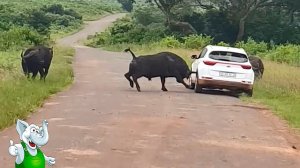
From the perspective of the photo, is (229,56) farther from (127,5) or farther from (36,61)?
(127,5)

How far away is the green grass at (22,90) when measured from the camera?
1259 cm

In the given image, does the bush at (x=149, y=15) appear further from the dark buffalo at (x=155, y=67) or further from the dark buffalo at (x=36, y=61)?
the dark buffalo at (x=36, y=61)

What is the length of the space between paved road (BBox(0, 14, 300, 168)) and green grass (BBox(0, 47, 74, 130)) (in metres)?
0.32

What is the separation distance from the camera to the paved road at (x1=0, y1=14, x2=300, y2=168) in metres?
9.18

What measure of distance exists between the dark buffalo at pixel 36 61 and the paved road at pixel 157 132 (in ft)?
5.48

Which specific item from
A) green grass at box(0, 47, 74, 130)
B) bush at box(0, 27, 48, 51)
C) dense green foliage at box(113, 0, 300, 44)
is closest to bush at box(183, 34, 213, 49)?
dense green foliage at box(113, 0, 300, 44)

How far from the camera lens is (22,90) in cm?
1596

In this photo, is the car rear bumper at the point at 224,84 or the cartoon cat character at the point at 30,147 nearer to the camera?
the cartoon cat character at the point at 30,147

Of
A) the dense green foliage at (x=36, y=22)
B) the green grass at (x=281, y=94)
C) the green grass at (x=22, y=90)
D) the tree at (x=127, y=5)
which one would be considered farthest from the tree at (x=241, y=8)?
the tree at (x=127, y=5)

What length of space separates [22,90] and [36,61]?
3614mm

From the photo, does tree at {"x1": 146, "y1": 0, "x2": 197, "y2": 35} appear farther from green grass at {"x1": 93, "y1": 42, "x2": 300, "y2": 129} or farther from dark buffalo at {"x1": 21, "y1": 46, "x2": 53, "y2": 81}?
dark buffalo at {"x1": 21, "y1": 46, "x2": 53, "y2": 81}

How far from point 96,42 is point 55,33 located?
44.3ft

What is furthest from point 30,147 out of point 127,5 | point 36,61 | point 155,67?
point 127,5

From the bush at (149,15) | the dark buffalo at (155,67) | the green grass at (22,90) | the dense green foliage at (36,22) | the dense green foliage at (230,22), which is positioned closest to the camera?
the green grass at (22,90)
